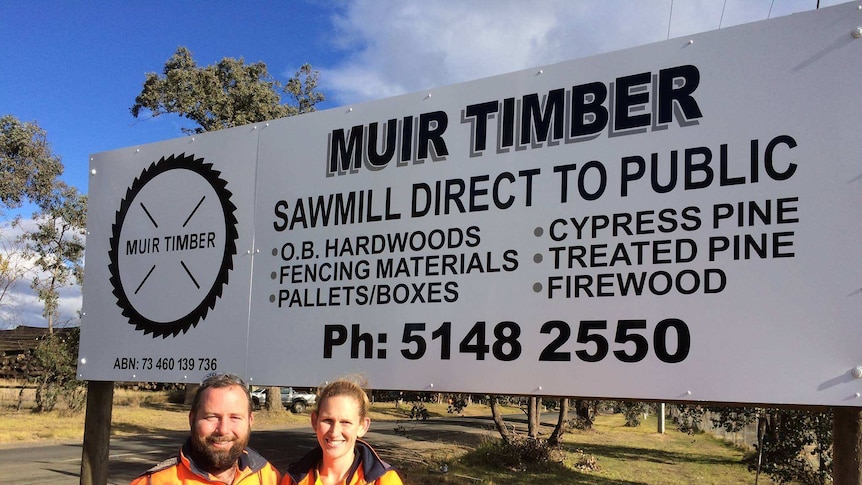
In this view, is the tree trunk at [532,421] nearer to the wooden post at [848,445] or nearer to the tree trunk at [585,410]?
the tree trunk at [585,410]

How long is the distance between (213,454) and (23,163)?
28.4 m

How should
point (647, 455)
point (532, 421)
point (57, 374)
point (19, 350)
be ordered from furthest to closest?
1. point (19, 350)
2. point (57, 374)
3. point (647, 455)
4. point (532, 421)

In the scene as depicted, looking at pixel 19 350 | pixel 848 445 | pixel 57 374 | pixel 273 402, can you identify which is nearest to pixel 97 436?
pixel 848 445

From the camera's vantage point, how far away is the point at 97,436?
505 cm

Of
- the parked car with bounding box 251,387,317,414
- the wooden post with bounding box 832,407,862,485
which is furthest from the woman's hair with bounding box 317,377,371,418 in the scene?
the parked car with bounding box 251,387,317,414

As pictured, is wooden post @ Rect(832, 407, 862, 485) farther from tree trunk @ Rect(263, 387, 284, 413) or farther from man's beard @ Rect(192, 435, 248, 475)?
tree trunk @ Rect(263, 387, 284, 413)

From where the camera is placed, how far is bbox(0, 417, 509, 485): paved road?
12242mm

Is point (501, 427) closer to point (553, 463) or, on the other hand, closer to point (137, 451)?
point (553, 463)

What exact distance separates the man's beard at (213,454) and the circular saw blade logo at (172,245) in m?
2.10

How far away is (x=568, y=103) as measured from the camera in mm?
3605

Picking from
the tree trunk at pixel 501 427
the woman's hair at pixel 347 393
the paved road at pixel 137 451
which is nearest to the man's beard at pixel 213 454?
the woman's hair at pixel 347 393

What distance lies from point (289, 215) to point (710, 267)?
2.49 metres

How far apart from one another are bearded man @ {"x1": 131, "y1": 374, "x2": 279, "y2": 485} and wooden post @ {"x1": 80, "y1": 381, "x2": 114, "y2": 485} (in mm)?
2828

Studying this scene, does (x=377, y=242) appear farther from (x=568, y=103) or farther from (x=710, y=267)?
(x=710, y=267)
